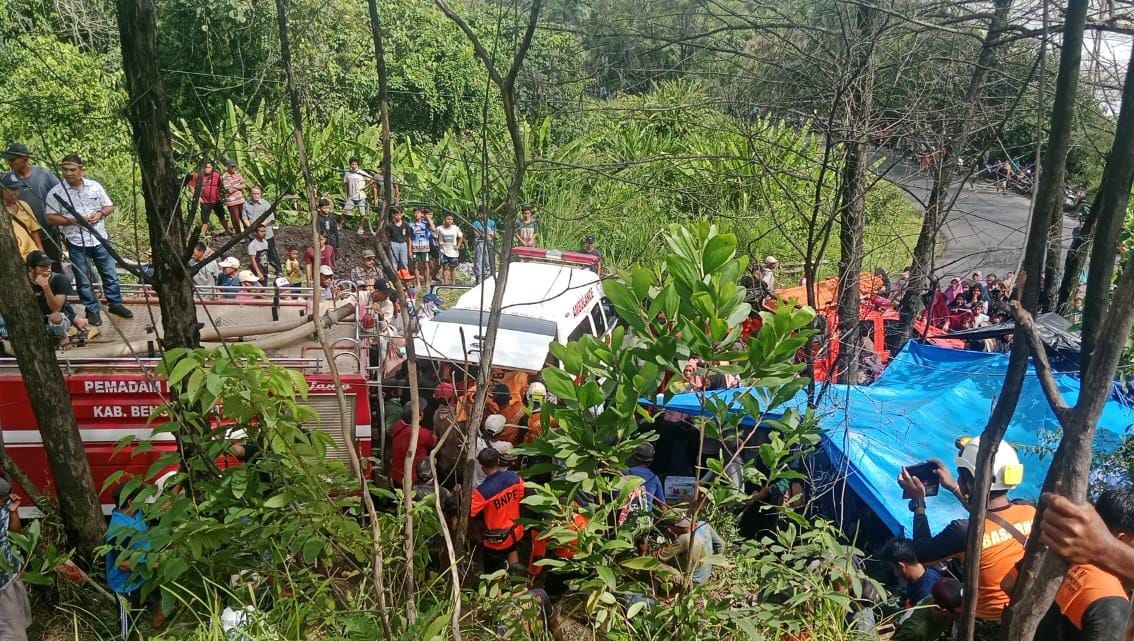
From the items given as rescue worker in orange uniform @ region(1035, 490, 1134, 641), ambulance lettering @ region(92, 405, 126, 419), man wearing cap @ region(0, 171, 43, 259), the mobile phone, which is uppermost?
man wearing cap @ region(0, 171, 43, 259)

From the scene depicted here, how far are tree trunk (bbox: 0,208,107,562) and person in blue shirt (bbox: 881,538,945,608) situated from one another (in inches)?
178

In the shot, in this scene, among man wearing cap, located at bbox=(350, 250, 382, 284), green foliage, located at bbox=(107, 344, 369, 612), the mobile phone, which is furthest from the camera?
man wearing cap, located at bbox=(350, 250, 382, 284)

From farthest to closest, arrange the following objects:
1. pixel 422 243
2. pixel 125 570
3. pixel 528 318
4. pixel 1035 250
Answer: pixel 422 243 → pixel 528 318 → pixel 125 570 → pixel 1035 250

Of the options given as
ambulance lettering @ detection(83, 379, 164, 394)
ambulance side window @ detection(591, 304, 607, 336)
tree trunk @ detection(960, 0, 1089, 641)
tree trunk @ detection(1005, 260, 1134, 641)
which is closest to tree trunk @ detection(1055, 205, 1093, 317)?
ambulance side window @ detection(591, 304, 607, 336)

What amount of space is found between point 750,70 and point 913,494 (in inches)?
195

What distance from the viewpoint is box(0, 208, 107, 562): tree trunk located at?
4.45 meters

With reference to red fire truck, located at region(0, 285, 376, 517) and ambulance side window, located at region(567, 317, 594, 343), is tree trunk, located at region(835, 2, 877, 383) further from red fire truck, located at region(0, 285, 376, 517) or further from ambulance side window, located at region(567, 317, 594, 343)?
red fire truck, located at region(0, 285, 376, 517)

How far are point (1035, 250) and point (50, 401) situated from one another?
4766 mm

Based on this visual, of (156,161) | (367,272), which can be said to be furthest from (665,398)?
(367,272)

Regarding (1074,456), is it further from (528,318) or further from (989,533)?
(528,318)

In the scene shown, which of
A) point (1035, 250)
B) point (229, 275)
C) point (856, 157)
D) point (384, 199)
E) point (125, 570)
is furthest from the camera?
point (229, 275)

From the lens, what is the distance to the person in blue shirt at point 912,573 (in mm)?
4730

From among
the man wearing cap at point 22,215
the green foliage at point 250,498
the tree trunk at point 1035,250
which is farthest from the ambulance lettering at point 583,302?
the tree trunk at point 1035,250

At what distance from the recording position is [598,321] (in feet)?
30.2
